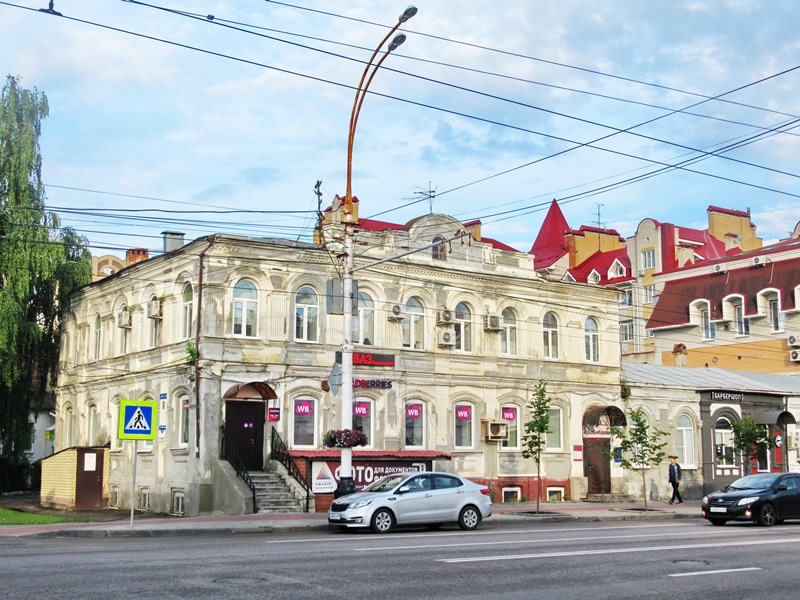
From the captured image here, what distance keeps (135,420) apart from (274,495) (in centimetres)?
643

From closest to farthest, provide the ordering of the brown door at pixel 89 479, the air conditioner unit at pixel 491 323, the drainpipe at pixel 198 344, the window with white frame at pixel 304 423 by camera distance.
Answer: the drainpipe at pixel 198 344 < the window with white frame at pixel 304 423 < the brown door at pixel 89 479 < the air conditioner unit at pixel 491 323

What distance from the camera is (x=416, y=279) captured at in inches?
1320

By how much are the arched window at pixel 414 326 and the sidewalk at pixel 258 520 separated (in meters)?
6.29

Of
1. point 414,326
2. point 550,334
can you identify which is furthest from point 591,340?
point 414,326

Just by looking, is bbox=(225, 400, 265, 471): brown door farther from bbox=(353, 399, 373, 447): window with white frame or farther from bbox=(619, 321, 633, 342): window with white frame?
bbox=(619, 321, 633, 342): window with white frame

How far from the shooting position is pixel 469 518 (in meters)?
23.2

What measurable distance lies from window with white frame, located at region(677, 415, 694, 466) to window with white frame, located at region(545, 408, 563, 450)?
675 cm

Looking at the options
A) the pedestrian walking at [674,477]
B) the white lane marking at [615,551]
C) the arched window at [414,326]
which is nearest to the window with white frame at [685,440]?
the pedestrian walking at [674,477]

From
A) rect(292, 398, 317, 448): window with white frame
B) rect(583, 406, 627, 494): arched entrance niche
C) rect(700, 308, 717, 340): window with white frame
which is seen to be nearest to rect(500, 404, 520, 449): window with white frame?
rect(583, 406, 627, 494): arched entrance niche

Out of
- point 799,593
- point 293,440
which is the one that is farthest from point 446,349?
point 799,593

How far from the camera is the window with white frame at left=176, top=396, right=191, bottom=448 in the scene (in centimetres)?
2991

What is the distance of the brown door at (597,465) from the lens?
3709 centimetres

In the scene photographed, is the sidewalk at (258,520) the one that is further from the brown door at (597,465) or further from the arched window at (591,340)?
the arched window at (591,340)

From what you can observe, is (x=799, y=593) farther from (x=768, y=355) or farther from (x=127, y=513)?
(x=768, y=355)
